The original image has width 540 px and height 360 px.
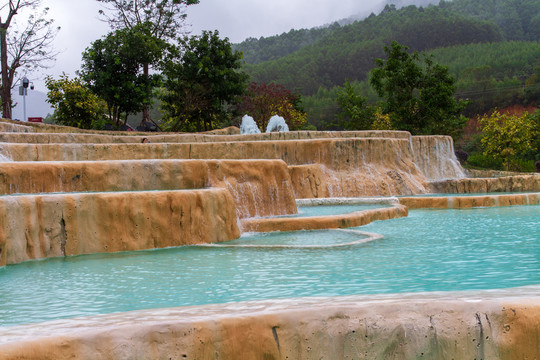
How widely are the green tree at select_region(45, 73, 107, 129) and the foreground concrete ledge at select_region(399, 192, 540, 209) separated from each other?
14.6 metres

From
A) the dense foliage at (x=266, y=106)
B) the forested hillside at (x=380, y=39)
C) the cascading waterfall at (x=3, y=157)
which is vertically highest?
the forested hillside at (x=380, y=39)

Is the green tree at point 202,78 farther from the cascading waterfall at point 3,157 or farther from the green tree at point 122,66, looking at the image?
the cascading waterfall at point 3,157

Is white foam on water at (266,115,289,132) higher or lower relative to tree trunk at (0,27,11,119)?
lower

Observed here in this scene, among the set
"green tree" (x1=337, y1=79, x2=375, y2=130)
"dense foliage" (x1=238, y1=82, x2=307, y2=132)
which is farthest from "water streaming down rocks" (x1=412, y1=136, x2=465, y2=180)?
"green tree" (x1=337, y1=79, x2=375, y2=130)

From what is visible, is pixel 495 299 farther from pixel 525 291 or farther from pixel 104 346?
pixel 104 346

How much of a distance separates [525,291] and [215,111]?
23.8 m

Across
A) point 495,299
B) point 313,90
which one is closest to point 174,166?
point 495,299

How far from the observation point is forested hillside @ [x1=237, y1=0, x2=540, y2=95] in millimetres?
59781

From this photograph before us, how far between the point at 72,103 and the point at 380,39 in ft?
155

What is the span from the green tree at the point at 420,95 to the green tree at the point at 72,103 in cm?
1262

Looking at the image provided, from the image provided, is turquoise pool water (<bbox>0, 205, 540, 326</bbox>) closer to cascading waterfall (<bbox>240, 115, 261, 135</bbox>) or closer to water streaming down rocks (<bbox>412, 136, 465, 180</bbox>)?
water streaming down rocks (<bbox>412, 136, 465, 180</bbox>)

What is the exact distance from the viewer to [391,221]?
28.7 feet

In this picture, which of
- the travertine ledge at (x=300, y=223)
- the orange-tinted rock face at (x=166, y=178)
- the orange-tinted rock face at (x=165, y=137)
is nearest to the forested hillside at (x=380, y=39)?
the orange-tinted rock face at (x=165, y=137)

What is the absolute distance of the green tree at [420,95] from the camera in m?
25.5
